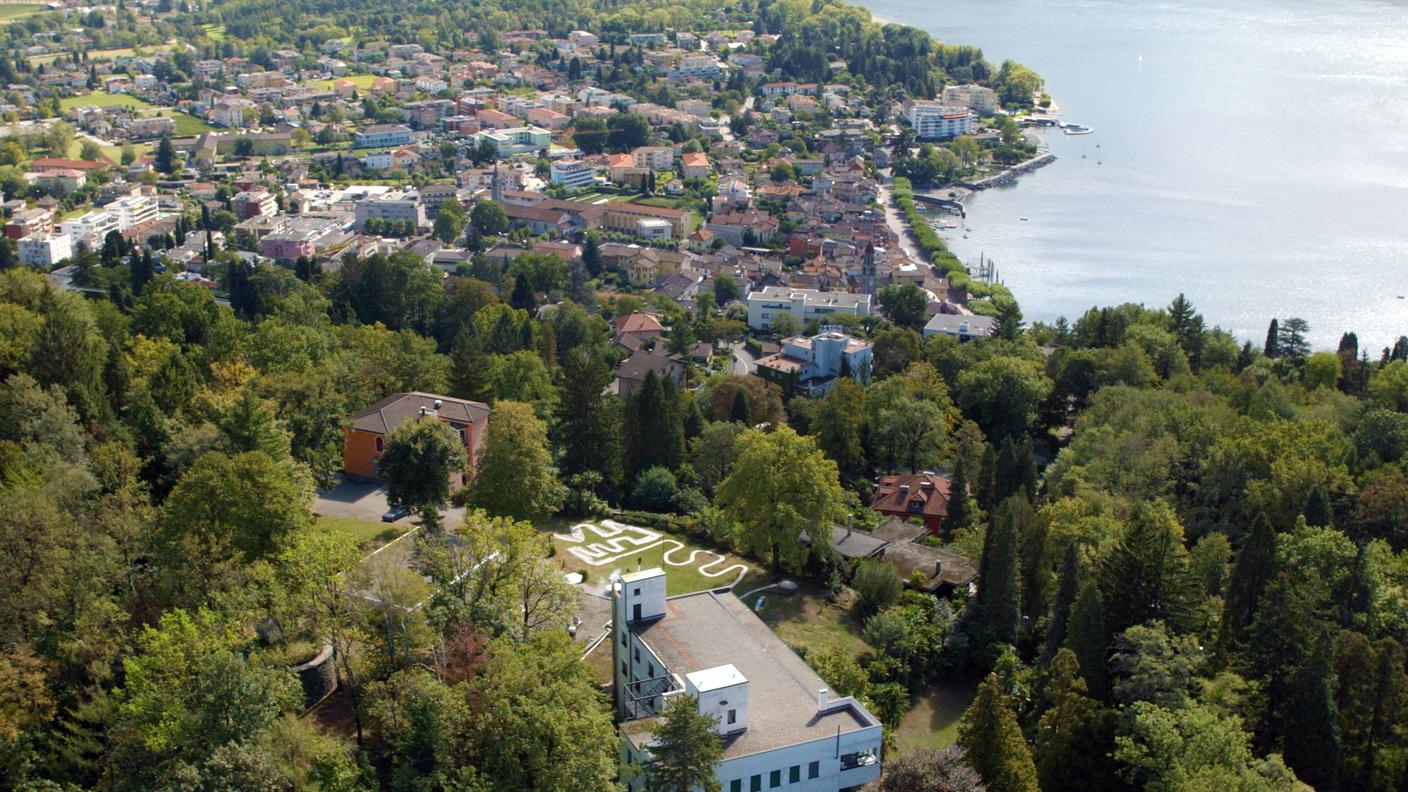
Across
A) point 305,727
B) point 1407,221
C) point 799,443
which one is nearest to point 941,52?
point 1407,221

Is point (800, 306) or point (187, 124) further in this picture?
point (187, 124)

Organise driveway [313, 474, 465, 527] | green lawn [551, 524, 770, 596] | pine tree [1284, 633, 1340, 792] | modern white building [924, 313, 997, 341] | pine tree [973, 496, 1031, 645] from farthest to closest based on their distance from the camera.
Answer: modern white building [924, 313, 997, 341]
driveway [313, 474, 465, 527]
green lawn [551, 524, 770, 596]
pine tree [973, 496, 1031, 645]
pine tree [1284, 633, 1340, 792]

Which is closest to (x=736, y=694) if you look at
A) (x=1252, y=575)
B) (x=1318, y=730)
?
(x=1318, y=730)

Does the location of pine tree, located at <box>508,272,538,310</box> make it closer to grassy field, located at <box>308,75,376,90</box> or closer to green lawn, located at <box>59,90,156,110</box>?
green lawn, located at <box>59,90,156,110</box>

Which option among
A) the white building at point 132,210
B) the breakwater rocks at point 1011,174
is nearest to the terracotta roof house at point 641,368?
the white building at point 132,210

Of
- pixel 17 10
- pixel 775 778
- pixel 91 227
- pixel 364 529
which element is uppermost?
pixel 17 10

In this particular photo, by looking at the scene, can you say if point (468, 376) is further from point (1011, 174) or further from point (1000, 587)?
point (1011, 174)

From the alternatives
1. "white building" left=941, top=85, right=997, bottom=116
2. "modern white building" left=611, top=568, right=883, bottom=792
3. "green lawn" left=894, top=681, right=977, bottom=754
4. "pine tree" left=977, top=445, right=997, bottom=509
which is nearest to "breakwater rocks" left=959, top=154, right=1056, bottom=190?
"white building" left=941, top=85, right=997, bottom=116
